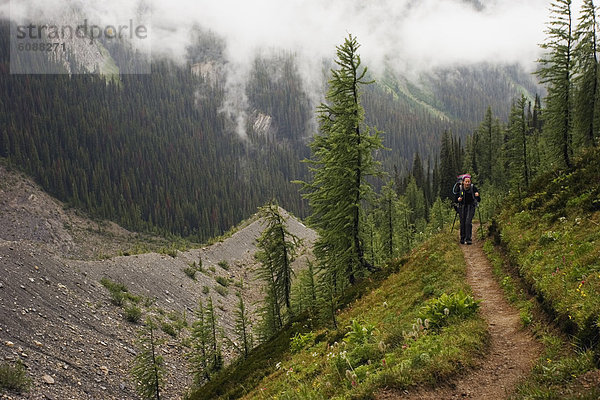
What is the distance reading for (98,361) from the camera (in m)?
27.5

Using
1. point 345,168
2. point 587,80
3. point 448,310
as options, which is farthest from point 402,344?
point 587,80

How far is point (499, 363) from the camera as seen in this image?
6.59m

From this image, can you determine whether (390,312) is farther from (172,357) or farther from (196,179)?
(196,179)

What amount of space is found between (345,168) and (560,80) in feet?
85.2

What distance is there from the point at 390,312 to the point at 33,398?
71.3ft

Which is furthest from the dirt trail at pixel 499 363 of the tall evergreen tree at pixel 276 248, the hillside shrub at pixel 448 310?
the tall evergreen tree at pixel 276 248

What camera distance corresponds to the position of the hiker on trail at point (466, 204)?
662 inches

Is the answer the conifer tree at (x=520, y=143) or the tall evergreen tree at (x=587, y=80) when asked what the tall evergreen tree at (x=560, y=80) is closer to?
the tall evergreen tree at (x=587, y=80)

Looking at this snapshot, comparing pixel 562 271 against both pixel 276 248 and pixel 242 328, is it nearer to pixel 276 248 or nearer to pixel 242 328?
pixel 276 248

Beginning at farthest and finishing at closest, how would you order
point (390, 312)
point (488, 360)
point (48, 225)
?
point (48, 225) < point (390, 312) < point (488, 360)

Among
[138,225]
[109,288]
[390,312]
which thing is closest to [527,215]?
[390,312]

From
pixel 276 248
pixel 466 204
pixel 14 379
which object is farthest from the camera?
pixel 276 248

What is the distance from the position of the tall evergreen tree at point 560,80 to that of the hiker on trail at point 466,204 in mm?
21312

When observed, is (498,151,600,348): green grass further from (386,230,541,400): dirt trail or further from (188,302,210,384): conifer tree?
(188,302,210,384): conifer tree
